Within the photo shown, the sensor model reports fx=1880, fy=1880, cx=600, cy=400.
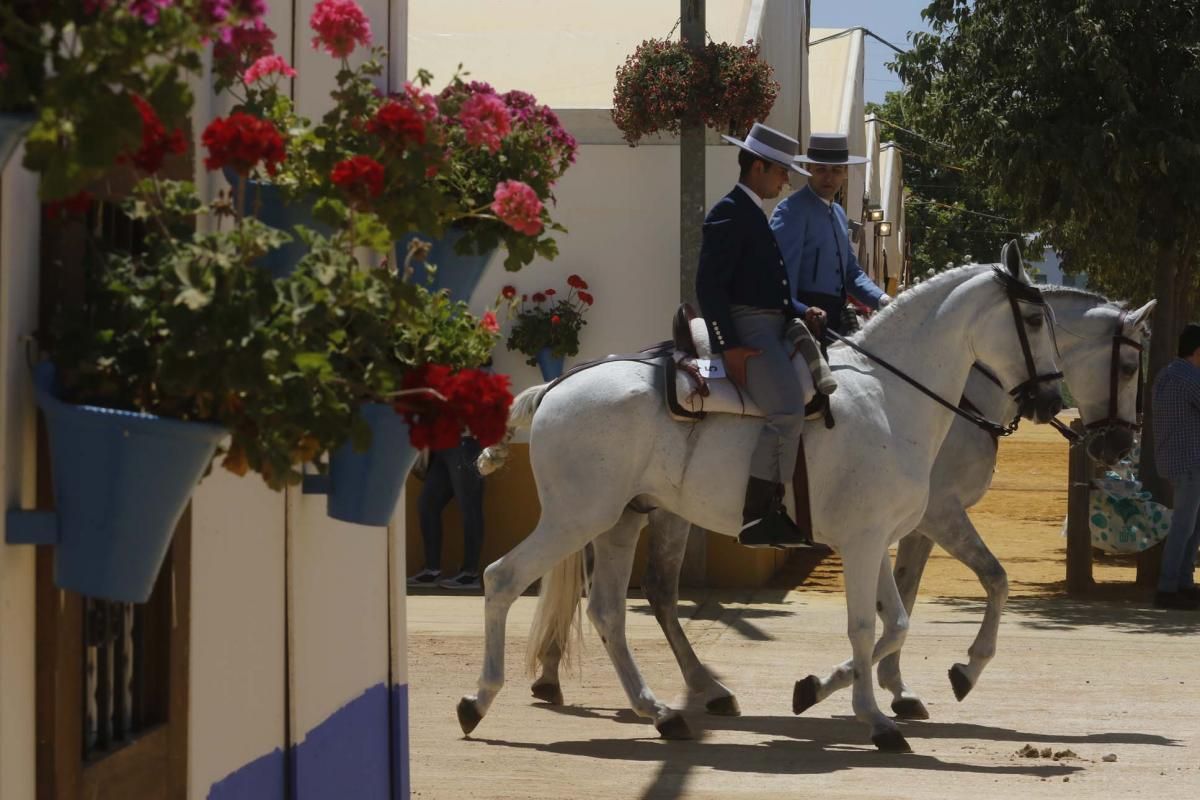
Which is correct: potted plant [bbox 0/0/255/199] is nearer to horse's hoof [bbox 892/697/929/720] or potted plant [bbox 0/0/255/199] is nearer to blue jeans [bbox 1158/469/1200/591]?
horse's hoof [bbox 892/697/929/720]

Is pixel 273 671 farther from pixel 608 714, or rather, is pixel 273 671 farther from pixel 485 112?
pixel 608 714

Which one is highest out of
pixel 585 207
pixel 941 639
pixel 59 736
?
pixel 585 207

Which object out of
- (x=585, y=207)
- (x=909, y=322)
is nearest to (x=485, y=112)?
(x=909, y=322)

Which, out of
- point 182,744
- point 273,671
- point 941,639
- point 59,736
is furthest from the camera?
point 941,639

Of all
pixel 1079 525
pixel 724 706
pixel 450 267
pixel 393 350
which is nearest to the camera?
pixel 393 350

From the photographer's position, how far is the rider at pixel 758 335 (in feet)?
27.2

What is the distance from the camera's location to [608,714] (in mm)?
9445

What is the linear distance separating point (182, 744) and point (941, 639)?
339 inches

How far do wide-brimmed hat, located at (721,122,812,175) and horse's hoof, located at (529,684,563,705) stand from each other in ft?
9.63

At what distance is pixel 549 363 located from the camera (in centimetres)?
1538

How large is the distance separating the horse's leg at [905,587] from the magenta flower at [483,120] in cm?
557

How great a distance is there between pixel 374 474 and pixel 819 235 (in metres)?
5.53

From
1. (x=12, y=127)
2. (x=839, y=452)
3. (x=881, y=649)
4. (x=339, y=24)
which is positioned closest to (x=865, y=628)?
(x=881, y=649)

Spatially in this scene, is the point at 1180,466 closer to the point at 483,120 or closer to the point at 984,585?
the point at 984,585
